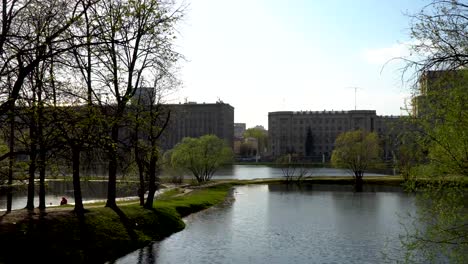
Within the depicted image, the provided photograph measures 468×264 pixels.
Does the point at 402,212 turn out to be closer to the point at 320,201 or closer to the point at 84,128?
the point at 320,201

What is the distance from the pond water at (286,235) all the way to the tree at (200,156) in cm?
2454

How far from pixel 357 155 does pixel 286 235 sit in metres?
55.4

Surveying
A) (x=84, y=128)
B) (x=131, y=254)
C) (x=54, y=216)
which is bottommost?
(x=131, y=254)

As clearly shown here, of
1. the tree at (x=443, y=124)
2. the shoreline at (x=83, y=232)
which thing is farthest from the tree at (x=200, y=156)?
the tree at (x=443, y=124)

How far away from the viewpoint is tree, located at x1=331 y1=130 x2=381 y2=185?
3258 inches

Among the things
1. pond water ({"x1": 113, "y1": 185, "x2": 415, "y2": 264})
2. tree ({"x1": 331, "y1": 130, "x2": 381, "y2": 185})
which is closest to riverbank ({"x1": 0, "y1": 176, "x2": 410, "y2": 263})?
pond water ({"x1": 113, "y1": 185, "x2": 415, "y2": 264})

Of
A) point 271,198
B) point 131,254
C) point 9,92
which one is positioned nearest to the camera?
point 9,92

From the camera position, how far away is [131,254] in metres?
24.7

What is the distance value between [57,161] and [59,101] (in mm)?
2018

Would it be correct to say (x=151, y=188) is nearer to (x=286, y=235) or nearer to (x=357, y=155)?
(x=286, y=235)

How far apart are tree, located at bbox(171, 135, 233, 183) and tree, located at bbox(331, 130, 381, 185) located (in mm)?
20688

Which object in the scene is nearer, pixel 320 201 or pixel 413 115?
pixel 413 115

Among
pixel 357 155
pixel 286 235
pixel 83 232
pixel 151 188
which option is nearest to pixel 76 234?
pixel 83 232

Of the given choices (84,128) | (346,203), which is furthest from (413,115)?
(346,203)
